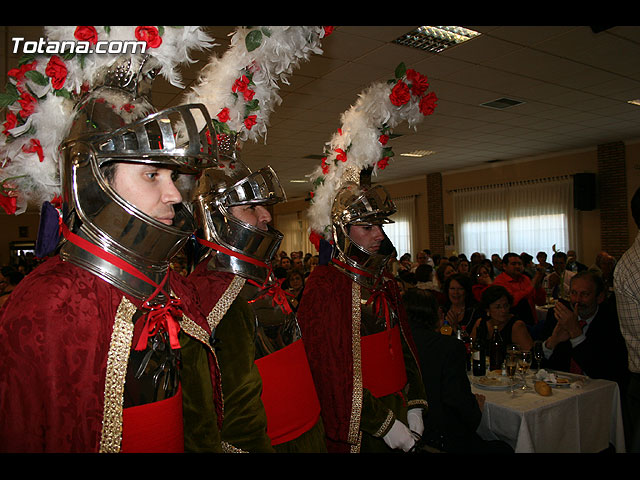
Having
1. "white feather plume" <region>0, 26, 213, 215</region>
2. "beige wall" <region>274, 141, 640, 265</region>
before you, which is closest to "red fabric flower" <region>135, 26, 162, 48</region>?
"white feather plume" <region>0, 26, 213, 215</region>

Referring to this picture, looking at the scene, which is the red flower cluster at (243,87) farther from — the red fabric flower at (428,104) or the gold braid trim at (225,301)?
the red fabric flower at (428,104)

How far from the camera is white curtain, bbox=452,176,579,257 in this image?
11.6 metres

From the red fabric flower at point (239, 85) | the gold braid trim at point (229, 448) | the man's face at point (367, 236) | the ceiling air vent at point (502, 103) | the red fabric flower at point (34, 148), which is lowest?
the gold braid trim at point (229, 448)

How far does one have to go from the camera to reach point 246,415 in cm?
171

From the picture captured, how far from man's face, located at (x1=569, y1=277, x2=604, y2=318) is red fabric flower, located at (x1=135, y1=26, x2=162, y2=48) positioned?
12.6 ft

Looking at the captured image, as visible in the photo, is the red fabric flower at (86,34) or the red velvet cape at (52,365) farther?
the red fabric flower at (86,34)

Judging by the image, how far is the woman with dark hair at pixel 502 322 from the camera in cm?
406

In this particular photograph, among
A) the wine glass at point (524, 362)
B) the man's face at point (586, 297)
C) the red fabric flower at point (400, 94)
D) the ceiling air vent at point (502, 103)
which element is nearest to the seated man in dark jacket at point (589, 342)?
the man's face at point (586, 297)

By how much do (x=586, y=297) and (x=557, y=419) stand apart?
143cm

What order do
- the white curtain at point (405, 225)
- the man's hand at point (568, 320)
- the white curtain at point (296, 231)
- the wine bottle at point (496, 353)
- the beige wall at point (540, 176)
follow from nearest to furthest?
the wine bottle at point (496, 353), the man's hand at point (568, 320), the beige wall at point (540, 176), the white curtain at point (405, 225), the white curtain at point (296, 231)

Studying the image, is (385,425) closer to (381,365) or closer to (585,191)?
(381,365)

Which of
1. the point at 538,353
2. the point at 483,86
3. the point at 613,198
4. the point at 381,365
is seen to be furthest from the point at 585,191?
the point at 381,365

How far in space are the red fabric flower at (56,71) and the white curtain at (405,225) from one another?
14387 mm

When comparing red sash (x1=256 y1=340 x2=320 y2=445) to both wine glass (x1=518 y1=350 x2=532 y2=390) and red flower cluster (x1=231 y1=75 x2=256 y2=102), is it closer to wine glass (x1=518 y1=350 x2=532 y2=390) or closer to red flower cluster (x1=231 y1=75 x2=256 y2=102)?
red flower cluster (x1=231 y1=75 x2=256 y2=102)
